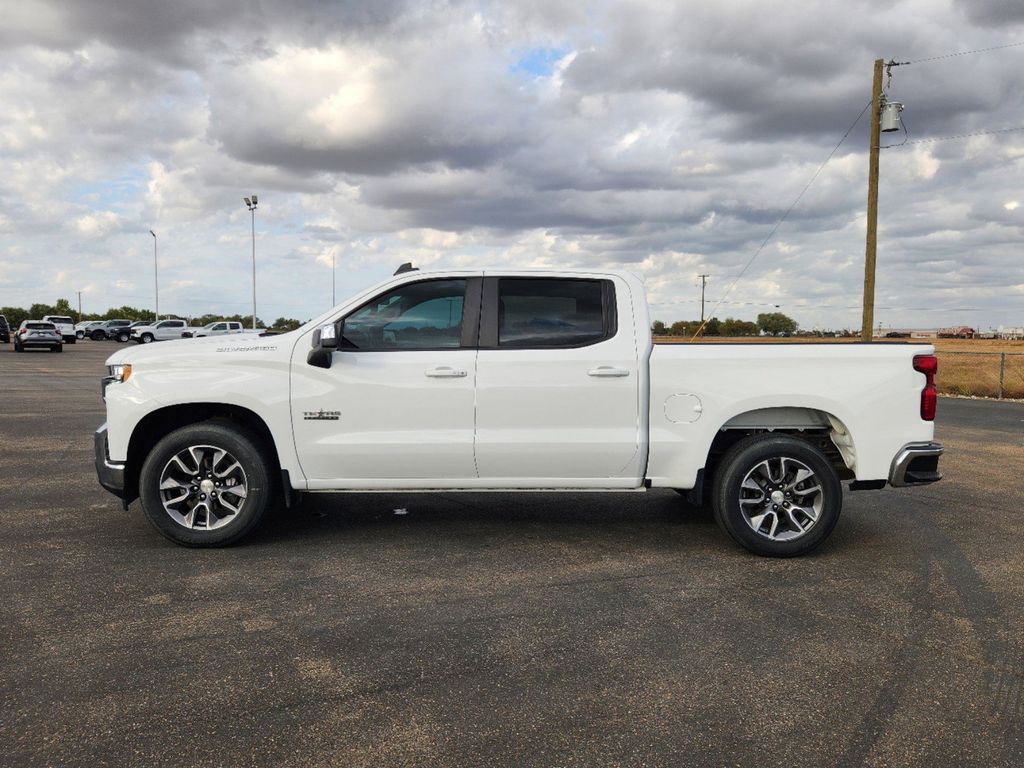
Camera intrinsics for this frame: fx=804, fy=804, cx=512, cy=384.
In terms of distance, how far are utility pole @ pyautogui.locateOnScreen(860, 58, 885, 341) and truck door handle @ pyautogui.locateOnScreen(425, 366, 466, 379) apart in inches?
653

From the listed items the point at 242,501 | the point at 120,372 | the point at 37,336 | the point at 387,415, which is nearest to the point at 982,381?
the point at 387,415

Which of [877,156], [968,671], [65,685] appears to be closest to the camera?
[65,685]

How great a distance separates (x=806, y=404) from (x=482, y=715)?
328cm

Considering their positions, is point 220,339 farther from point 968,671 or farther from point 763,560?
point 968,671

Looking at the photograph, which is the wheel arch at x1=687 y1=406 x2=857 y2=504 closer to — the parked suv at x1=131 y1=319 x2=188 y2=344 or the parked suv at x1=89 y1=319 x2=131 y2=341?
the parked suv at x1=131 y1=319 x2=188 y2=344

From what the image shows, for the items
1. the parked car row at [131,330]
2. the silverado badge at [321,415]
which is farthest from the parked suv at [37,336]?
the silverado badge at [321,415]

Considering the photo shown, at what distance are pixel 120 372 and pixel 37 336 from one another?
40374 mm

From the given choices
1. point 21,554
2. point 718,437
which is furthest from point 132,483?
point 718,437

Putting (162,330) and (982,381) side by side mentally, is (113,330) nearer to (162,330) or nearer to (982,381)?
(162,330)

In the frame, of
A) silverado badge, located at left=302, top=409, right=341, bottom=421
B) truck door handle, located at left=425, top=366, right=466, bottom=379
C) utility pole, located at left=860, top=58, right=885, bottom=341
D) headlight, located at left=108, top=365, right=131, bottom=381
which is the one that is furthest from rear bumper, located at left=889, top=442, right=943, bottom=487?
utility pole, located at left=860, top=58, right=885, bottom=341

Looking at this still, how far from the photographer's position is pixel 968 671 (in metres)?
3.65

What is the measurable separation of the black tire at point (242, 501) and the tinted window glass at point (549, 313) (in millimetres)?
1871

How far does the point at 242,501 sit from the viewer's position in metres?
5.47

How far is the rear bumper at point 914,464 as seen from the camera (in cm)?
540
